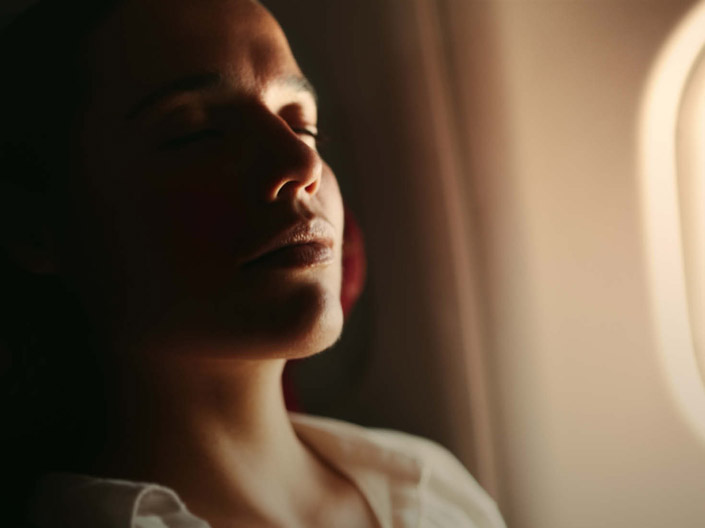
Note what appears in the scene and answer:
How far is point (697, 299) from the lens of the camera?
31.7 inches

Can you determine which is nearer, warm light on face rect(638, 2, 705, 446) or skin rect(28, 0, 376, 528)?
skin rect(28, 0, 376, 528)

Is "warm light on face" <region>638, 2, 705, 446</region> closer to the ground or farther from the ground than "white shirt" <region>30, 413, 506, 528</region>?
farther from the ground

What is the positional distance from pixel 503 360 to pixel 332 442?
0.27 meters

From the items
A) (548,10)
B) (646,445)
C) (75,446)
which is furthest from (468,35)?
(75,446)

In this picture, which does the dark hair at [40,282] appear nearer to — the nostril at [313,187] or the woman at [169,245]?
the woman at [169,245]

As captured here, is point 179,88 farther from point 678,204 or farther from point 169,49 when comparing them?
point 678,204

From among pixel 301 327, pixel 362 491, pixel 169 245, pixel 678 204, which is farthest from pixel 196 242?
pixel 678 204

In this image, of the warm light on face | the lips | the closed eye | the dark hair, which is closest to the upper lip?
the lips

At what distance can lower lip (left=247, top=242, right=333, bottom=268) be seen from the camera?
25.9 inches

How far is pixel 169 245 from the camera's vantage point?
2.18 feet

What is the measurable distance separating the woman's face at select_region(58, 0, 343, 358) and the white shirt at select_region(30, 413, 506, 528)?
16 cm

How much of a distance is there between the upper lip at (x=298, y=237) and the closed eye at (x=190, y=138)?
0.42 ft

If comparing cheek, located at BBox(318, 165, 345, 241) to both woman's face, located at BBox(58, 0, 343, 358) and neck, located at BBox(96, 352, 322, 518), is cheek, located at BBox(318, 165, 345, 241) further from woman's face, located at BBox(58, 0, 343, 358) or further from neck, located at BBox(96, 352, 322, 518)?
neck, located at BBox(96, 352, 322, 518)

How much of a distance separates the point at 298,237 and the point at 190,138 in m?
0.16
